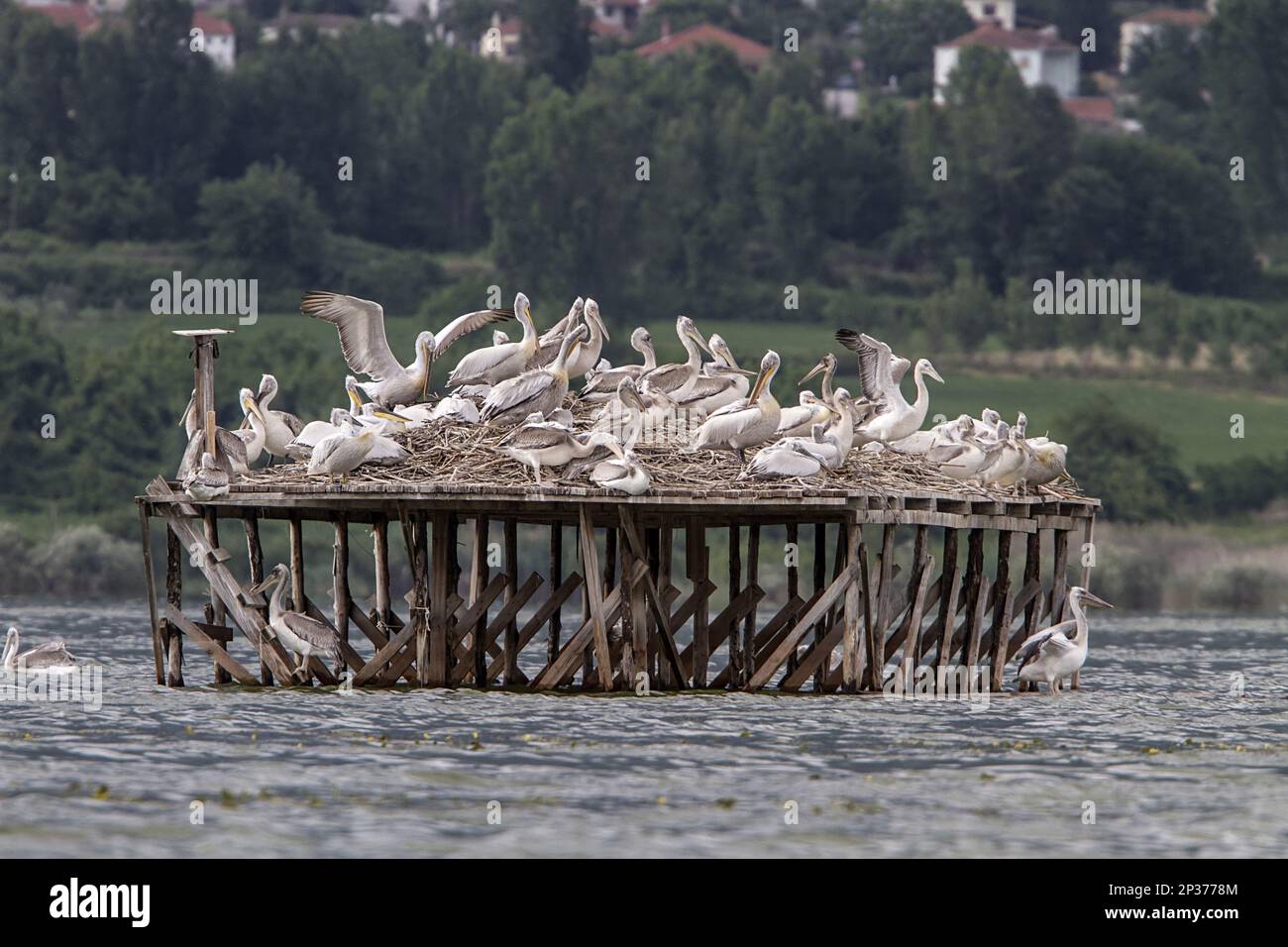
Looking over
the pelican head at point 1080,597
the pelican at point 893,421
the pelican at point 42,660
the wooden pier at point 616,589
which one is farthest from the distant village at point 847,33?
the pelican head at point 1080,597

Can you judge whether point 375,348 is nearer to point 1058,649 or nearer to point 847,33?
point 1058,649

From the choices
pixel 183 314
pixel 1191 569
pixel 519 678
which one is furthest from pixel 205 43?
pixel 519 678

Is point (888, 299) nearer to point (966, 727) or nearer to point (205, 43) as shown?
point (205, 43)

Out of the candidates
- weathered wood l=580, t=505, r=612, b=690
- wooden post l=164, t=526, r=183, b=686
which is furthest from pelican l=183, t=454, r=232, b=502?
weathered wood l=580, t=505, r=612, b=690

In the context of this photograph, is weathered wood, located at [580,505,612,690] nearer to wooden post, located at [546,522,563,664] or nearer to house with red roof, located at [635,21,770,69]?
wooden post, located at [546,522,563,664]

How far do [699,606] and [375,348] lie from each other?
517 centimetres

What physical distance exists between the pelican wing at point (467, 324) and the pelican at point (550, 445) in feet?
12.1

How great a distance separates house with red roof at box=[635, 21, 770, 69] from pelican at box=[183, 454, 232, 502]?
3486 inches

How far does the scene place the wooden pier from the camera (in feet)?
105

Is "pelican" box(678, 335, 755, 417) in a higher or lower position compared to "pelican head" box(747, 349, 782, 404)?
lower

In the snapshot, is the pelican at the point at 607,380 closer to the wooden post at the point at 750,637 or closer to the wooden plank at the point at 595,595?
the wooden post at the point at 750,637

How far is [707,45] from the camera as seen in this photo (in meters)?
119
